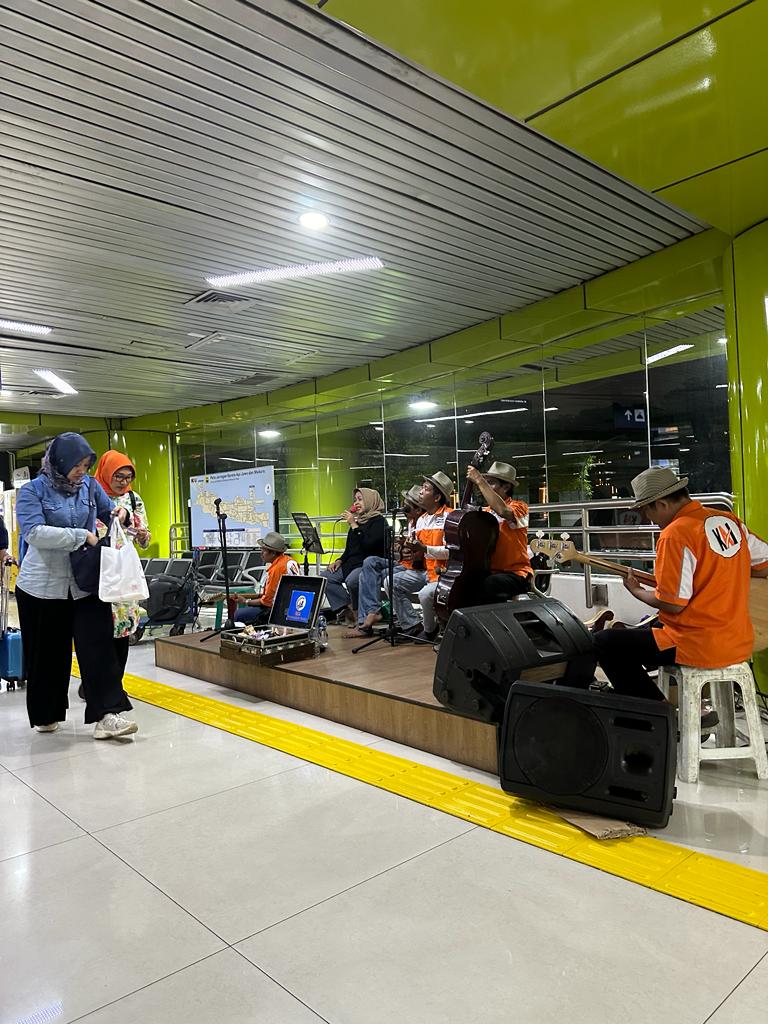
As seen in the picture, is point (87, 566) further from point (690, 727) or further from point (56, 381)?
point (56, 381)

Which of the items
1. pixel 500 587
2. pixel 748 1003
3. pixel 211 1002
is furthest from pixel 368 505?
pixel 748 1003

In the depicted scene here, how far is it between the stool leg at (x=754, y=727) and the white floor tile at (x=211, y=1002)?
2252mm

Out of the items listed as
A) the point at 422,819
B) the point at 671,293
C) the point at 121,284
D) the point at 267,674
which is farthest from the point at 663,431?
the point at 121,284

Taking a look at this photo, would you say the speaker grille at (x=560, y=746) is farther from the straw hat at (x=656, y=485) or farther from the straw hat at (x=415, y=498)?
the straw hat at (x=415, y=498)

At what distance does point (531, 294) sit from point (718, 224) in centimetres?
228

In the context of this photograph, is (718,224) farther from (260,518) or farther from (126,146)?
(260,518)

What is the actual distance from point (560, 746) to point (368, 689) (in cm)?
147

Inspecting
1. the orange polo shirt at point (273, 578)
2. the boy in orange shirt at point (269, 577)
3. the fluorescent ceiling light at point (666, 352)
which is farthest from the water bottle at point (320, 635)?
the fluorescent ceiling light at point (666, 352)

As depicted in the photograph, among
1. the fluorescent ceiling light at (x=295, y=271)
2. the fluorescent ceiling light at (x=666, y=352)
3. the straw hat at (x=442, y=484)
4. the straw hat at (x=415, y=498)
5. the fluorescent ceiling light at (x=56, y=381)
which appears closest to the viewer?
the straw hat at (x=442, y=484)

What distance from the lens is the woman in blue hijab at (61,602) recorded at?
3877mm

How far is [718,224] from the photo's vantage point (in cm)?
450

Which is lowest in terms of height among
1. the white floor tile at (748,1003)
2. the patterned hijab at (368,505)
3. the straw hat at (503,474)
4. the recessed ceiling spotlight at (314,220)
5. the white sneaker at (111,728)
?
the white floor tile at (748,1003)

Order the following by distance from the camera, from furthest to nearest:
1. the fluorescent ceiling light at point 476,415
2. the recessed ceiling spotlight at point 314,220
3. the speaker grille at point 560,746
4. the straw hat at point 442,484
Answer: the fluorescent ceiling light at point 476,415, the straw hat at point 442,484, the recessed ceiling spotlight at point 314,220, the speaker grille at point 560,746

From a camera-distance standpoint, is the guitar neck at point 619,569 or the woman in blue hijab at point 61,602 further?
the woman in blue hijab at point 61,602
